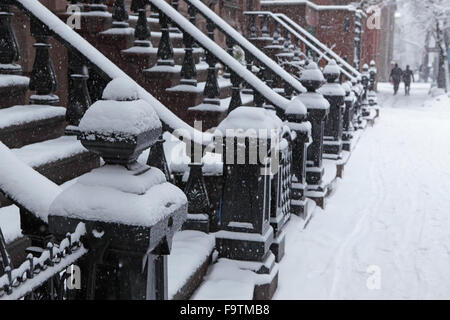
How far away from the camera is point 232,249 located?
4.11 m

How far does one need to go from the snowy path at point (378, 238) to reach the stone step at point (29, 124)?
7.72ft

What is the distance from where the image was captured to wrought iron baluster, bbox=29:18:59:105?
394 cm

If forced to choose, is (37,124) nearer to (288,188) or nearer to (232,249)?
(232,249)

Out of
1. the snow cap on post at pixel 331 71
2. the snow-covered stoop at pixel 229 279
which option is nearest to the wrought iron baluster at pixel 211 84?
the snow-covered stoop at pixel 229 279

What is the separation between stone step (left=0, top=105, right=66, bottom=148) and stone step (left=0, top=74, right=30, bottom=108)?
0.36 feet

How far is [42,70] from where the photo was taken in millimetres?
4176

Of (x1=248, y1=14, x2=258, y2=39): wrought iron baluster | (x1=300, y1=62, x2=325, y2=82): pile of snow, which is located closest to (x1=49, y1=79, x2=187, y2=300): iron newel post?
(x1=300, y1=62, x2=325, y2=82): pile of snow

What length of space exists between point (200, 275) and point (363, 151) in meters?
8.21

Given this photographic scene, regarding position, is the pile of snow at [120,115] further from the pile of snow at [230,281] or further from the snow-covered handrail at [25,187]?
the pile of snow at [230,281]

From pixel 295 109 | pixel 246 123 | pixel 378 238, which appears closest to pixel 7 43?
pixel 246 123

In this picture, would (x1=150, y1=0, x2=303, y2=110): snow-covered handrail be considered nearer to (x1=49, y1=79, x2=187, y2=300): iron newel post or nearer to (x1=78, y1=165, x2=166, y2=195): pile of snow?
(x1=49, y1=79, x2=187, y2=300): iron newel post

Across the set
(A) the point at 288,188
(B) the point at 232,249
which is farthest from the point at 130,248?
(A) the point at 288,188

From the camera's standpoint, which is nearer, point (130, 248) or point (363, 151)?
point (130, 248)

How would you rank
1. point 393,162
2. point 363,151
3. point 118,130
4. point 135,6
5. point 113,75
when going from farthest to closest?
point 363,151 → point 393,162 → point 135,6 → point 113,75 → point 118,130
